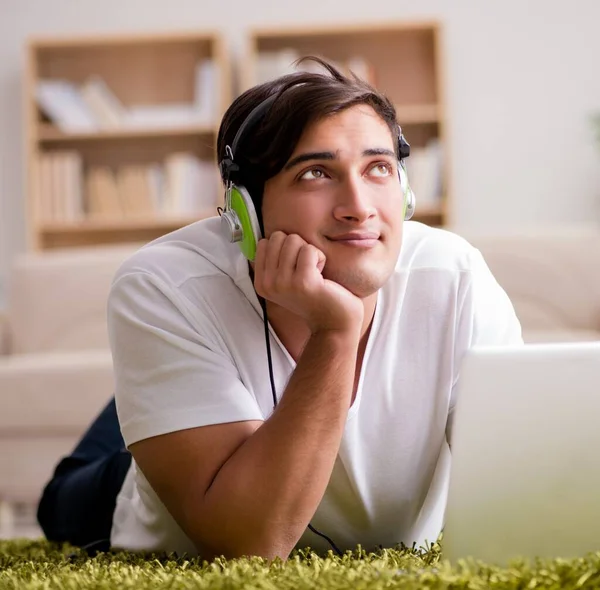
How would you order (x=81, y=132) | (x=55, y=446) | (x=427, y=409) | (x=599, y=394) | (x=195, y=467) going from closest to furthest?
(x=599, y=394)
(x=195, y=467)
(x=427, y=409)
(x=55, y=446)
(x=81, y=132)

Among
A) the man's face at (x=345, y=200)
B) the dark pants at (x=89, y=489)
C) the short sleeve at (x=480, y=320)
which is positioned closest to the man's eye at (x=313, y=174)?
the man's face at (x=345, y=200)

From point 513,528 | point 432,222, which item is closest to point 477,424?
point 513,528

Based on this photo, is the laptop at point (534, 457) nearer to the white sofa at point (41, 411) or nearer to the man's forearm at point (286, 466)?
the man's forearm at point (286, 466)

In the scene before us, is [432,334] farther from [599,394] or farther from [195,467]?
[599,394]

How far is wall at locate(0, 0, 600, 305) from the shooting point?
4.84 m

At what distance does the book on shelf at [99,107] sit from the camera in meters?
4.74

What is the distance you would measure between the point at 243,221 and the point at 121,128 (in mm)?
3778

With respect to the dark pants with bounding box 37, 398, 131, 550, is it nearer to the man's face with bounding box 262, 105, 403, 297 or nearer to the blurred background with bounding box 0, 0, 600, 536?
the man's face with bounding box 262, 105, 403, 297

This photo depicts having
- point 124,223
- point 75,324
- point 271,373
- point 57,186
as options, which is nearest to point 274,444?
point 271,373

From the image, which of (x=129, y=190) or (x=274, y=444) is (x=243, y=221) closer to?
(x=274, y=444)

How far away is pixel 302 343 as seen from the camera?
3.93 ft

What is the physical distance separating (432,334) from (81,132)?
12.5ft

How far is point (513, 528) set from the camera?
0.74m

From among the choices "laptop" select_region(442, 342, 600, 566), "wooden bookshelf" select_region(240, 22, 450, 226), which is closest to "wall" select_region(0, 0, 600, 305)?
"wooden bookshelf" select_region(240, 22, 450, 226)
